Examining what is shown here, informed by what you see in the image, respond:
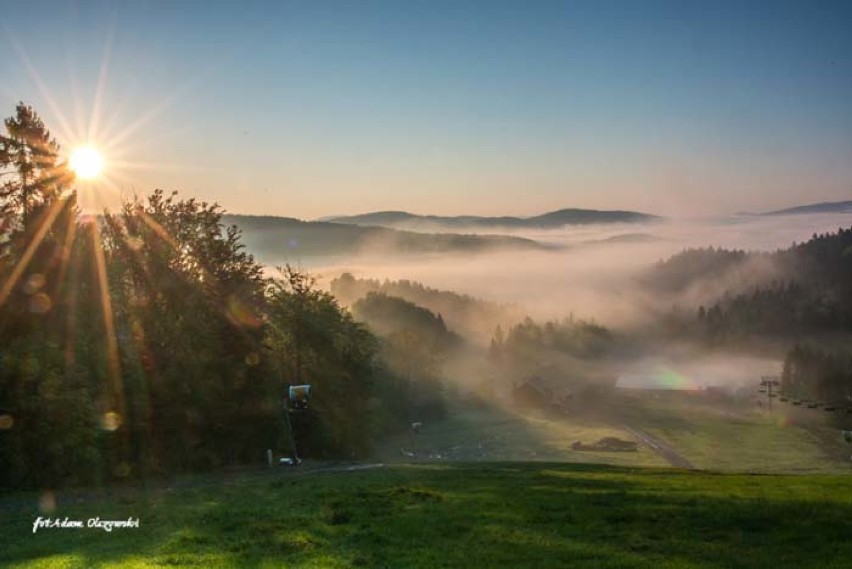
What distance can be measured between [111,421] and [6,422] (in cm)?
801

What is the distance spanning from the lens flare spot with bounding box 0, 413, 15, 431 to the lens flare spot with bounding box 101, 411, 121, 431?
640 cm

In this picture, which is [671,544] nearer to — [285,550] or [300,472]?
[285,550]

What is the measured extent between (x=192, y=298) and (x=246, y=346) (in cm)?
683

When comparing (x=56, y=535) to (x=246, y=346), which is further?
(x=246, y=346)

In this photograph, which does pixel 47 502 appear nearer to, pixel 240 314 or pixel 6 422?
pixel 6 422

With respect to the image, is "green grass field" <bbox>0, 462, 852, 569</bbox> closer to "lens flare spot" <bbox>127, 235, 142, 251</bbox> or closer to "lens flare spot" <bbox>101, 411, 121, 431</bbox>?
"lens flare spot" <bbox>101, 411, 121, 431</bbox>

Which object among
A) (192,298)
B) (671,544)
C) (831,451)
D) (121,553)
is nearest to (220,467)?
(192,298)

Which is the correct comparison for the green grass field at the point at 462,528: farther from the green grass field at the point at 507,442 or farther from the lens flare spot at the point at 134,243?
the green grass field at the point at 507,442

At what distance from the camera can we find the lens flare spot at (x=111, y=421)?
5206 centimetres

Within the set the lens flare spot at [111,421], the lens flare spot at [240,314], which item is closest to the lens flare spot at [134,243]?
the lens flare spot at [240,314]

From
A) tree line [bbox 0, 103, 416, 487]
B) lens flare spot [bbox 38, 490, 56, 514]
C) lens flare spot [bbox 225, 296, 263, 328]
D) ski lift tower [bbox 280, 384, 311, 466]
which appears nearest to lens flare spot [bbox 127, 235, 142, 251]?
tree line [bbox 0, 103, 416, 487]

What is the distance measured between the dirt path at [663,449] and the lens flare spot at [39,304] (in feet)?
347

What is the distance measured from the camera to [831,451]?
539 ft

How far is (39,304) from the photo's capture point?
57406 millimetres
